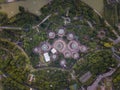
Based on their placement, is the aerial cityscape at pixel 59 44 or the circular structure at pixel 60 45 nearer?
the aerial cityscape at pixel 59 44

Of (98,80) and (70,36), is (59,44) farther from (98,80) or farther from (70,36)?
(98,80)

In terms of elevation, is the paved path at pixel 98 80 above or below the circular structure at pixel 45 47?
below

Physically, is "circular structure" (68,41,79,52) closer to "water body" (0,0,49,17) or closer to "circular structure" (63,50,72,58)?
"circular structure" (63,50,72,58)

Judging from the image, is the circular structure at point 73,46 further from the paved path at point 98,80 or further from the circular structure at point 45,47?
the paved path at point 98,80

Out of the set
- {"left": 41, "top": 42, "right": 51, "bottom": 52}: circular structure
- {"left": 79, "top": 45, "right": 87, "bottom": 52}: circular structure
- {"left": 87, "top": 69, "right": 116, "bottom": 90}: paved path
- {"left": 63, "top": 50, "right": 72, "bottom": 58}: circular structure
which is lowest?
→ {"left": 87, "top": 69, "right": 116, "bottom": 90}: paved path

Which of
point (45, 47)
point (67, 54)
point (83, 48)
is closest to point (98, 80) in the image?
point (83, 48)

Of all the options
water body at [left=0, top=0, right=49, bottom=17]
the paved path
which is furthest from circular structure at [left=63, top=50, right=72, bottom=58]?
water body at [left=0, top=0, right=49, bottom=17]

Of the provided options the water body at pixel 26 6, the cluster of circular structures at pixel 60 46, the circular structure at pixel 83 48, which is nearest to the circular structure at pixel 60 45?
the cluster of circular structures at pixel 60 46

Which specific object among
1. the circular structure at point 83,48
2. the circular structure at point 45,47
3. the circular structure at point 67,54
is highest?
the circular structure at point 45,47
